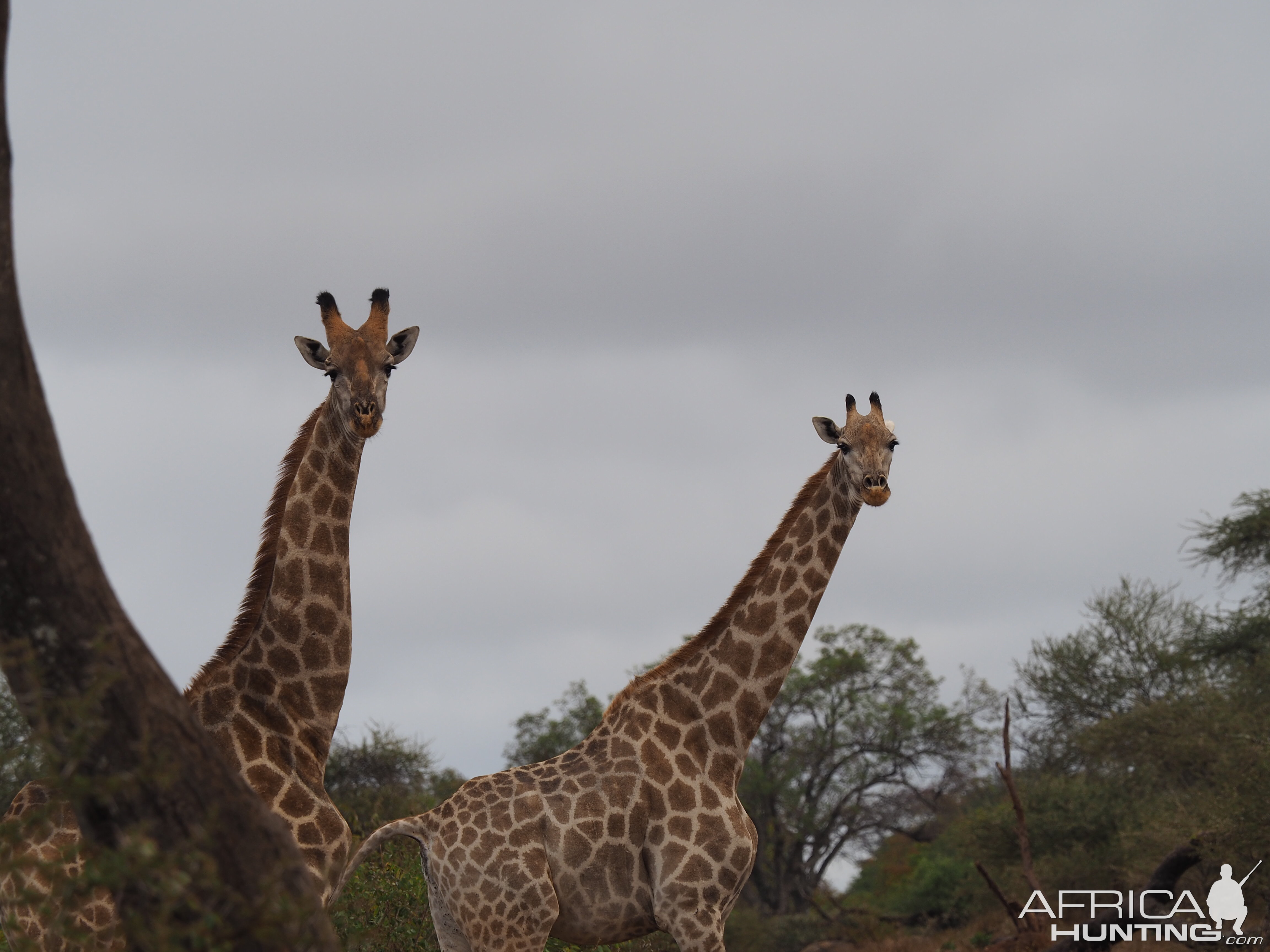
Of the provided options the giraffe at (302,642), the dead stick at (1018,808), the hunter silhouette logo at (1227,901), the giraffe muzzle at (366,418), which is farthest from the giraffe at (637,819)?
the hunter silhouette logo at (1227,901)

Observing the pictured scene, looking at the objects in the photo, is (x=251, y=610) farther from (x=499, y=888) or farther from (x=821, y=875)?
(x=821, y=875)

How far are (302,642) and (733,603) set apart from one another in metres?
3.23

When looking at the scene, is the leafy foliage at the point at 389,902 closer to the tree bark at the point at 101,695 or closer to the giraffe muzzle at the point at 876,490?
the tree bark at the point at 101,695

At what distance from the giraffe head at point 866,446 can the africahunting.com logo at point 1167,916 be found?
22.1 feet

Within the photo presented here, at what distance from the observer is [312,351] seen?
8938mm

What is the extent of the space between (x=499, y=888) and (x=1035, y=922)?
1084 centimetres

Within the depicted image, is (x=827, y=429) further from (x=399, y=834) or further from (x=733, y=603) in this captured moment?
(x=399, y=834)

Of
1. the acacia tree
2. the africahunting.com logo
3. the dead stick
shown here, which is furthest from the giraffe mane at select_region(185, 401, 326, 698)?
the acacia tree

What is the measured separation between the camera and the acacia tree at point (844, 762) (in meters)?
40.8

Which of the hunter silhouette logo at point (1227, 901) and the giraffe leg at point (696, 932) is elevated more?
the hunter silhouette logo at point (1227, 901)

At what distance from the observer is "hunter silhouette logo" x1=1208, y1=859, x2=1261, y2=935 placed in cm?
1655

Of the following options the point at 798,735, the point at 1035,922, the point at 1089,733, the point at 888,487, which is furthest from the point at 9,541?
the point at 798,735

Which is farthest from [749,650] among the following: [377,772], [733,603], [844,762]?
[844,762]

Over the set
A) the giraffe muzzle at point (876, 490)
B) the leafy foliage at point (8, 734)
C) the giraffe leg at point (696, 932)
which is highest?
the leafy foliage at point (8, 734)
